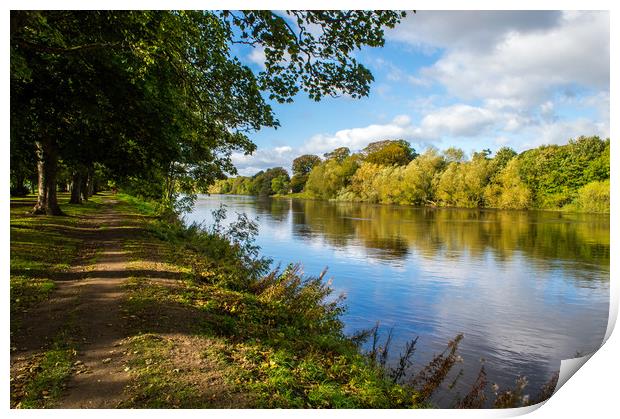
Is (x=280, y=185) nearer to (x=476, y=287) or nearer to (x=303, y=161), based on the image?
(x=303, y=161)

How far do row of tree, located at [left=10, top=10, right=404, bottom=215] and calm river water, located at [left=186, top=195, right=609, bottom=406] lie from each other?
370 cm

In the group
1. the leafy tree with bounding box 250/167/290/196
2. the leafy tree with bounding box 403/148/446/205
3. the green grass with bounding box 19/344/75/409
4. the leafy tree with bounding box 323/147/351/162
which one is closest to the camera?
the green grass with bounding box 19/344/75/409

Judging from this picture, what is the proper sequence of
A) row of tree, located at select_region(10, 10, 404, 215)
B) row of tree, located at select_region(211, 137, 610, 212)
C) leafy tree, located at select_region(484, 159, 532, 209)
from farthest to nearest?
1. leafy tree, located at select_region(484, 159, 532, 209)
2. row of tree, located at select_region(211, 137, 610, 212)
3. row of tree, located at select_region(10, 10, 404, 215)

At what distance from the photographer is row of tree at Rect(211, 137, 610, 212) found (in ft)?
31.4

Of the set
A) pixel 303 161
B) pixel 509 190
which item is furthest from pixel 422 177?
pixel 303 161

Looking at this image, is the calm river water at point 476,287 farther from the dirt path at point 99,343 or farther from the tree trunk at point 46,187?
the tree trunk at point 46,187

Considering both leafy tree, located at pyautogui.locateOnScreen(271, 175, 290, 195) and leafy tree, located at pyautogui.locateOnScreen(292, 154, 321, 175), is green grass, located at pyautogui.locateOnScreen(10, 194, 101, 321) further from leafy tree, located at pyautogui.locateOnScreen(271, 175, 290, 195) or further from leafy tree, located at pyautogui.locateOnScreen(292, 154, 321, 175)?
leafy tree, located at pyautogui.locateOnScreen(271, 175, 290, 195)

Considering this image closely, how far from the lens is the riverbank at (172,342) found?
3.29 metres

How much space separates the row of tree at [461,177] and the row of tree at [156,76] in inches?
165

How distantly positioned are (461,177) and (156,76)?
34.5m

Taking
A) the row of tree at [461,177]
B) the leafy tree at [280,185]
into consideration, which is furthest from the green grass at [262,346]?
the leafy tree at [280,185]

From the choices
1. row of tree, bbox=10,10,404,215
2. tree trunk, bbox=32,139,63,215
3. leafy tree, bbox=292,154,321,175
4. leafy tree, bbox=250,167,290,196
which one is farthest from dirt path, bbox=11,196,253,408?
leafy tree, bbox=250,167,290,196

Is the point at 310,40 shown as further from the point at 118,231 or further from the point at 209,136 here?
the point at 118,231
